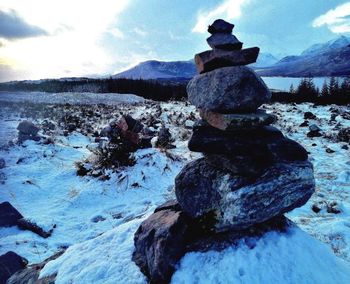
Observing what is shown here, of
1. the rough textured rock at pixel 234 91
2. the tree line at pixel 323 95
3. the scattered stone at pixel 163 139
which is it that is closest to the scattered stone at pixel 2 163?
the scattered stone at pixel 163 139

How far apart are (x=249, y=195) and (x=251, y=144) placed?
0.77m

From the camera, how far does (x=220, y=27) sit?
470 centimetres

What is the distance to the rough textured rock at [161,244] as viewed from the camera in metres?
4.09

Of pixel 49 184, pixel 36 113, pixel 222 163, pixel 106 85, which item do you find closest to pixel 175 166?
pixel 49 184

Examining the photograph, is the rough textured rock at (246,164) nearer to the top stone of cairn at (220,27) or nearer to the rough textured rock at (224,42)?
the rough textured rock at (224,42)

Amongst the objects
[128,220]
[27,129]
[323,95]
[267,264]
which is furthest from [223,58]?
[323,95]

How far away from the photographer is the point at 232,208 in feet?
13.9

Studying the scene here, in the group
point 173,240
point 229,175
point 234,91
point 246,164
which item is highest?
point 234,91

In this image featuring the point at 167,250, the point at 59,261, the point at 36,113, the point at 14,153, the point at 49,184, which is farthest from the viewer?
the point at 36,113

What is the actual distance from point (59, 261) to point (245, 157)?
3.51 m

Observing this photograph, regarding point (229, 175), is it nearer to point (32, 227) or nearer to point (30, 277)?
point (30, 277)

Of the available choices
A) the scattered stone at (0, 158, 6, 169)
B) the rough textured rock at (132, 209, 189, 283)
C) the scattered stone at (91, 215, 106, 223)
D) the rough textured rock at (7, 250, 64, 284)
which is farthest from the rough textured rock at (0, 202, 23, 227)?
the rough textured rock at (132, 209, 189, 283)

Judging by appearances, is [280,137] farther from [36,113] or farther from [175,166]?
[36,113]

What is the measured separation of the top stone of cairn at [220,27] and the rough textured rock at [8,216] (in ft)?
20.7
